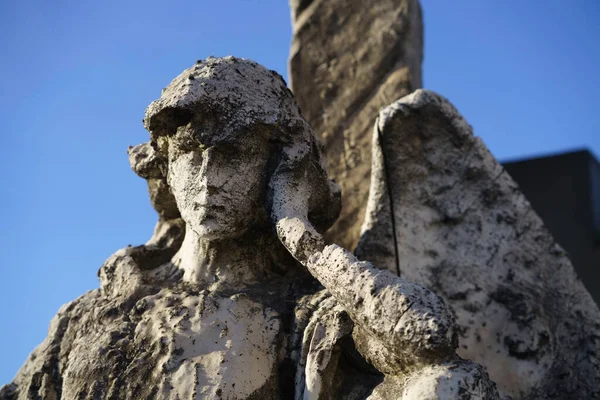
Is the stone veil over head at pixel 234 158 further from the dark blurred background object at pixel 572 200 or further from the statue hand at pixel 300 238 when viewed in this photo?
the dark blurred background object at pixel 572 200

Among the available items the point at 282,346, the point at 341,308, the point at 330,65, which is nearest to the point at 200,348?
the point at 282,346

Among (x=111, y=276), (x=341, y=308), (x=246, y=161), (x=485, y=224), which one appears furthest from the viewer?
(x=485, y=224)

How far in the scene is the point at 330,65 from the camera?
4.27 meters

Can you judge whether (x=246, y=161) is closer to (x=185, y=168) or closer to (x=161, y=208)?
(x=185, y=168)

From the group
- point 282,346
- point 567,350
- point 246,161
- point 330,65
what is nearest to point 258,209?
point 246,161

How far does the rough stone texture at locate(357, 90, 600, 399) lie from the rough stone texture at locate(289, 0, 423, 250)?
0.69 meters

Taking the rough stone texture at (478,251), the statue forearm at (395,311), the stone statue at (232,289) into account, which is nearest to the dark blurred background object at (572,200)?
the rough stone texture at (478,251)

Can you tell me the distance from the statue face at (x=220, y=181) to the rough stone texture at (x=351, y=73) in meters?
1.20

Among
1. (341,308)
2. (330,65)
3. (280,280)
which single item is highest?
(330,65)

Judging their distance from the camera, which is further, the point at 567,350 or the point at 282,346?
the point at 567,350

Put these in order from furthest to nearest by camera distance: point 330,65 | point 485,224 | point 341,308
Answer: point 330,65 → point 485,224 → point 341,308

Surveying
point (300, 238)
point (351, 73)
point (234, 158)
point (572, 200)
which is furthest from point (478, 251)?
point (572, 200)

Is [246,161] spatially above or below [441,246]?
above

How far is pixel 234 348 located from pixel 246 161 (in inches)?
23.7
